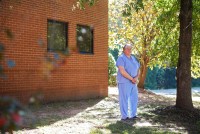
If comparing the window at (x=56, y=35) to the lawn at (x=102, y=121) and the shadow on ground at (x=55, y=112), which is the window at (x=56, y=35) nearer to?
the shadow on ground at (x=55, y=112)

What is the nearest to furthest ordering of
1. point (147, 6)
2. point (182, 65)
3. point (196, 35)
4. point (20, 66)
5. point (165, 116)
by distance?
point (165, 116), point (182, 65), point (20, 66), point (196, 35), point (147, 6)

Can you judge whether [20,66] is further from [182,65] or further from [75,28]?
[182,65]

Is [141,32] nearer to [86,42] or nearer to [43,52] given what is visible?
[86,42]

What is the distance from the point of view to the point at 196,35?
1355 centimetres

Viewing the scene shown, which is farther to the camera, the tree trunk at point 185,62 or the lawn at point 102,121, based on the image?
the tree trunk at point 185,62

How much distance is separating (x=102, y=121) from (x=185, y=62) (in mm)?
3479

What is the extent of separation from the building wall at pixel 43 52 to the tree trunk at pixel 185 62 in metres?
3.85

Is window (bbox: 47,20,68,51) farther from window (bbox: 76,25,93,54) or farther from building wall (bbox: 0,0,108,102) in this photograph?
window (bbox: 76,25,93,54)

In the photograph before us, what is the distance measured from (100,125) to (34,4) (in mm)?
5707

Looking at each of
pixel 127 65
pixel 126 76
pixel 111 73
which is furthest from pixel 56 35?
pixel 111 73

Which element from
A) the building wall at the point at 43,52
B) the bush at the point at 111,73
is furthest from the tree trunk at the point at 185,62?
the bush at the point at 111,73

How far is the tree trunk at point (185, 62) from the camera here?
1091 cm

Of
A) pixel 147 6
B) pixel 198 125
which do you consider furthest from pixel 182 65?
pixel 147 6

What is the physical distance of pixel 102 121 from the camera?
9.00 m
